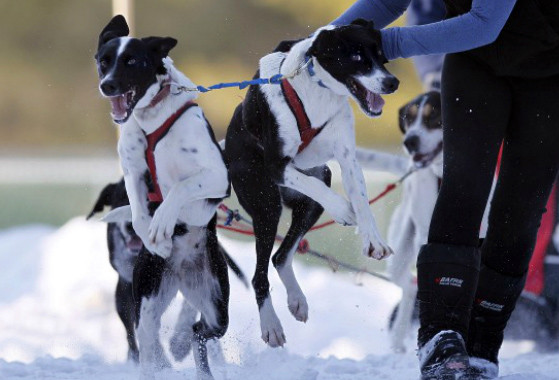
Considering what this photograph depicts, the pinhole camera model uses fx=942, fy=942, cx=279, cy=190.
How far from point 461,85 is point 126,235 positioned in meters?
1.91

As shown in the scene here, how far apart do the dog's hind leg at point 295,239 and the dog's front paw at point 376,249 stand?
0.54 metres

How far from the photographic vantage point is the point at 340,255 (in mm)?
5059

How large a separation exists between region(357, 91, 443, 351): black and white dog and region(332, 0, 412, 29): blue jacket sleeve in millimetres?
1592

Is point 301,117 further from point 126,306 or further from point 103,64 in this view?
point 126,306

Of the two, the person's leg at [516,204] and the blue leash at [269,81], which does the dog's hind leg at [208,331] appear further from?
the person's leg at [516,204]

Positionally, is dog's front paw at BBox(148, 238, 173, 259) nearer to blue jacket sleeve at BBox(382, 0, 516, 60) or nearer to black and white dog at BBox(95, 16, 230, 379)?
black and white dog at BBox(95, 16, 230, 379)

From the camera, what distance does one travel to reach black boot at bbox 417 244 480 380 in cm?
254

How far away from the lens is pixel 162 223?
112 inches

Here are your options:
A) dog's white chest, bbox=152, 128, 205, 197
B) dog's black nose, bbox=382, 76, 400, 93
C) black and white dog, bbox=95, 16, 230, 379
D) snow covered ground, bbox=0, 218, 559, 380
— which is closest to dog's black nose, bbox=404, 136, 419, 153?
snow covered ground, bbox=0, 218, 559, 380

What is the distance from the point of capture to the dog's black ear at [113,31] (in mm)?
3049

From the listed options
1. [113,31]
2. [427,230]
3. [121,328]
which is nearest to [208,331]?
[113,31]

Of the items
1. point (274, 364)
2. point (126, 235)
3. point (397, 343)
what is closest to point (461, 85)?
point (274, 364)

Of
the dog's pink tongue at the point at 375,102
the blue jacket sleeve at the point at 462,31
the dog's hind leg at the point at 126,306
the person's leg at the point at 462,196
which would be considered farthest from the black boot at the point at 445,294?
the dog's hind leg at the point at 126,306

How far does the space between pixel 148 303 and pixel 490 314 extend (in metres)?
1.13
